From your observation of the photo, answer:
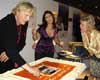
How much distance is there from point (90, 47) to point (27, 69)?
76 cm

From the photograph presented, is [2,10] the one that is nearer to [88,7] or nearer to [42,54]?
[42,54]

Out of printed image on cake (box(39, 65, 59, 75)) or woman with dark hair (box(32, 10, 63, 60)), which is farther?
woman with dark hair (box(32, 10, 63, 60))

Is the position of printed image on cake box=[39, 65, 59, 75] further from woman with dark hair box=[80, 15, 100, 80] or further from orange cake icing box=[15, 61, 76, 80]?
woman with dark hair box=[80, 15, 100, 80]

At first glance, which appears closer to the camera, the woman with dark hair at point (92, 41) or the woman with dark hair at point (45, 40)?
the woman with dark hair at point (92, 41)

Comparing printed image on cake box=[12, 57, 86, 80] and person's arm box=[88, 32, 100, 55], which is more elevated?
person's arm box=[88, 32, 100, 55]

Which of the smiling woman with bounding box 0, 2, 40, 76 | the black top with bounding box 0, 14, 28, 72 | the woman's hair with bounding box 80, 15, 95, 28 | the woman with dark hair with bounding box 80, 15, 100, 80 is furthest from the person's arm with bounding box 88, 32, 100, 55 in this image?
the black top with bounding box 0, 14, 28, 72

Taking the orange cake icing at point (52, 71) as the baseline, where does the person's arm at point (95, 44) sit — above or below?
above

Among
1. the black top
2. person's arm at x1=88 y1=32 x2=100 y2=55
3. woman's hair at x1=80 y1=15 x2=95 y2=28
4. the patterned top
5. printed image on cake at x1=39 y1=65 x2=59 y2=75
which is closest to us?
the black top

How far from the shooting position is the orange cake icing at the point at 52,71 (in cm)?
196

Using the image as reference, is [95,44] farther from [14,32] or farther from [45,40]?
[45,40]

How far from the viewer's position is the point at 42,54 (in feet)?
11.1

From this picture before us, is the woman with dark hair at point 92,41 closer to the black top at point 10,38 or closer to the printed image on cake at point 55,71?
the printed image on cake at point 55,71

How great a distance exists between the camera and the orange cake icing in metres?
1.96

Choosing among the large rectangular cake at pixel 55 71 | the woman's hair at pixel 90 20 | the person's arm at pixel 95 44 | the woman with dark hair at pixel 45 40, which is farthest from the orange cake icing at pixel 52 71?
the woman with dark hair at pixel 45 40
